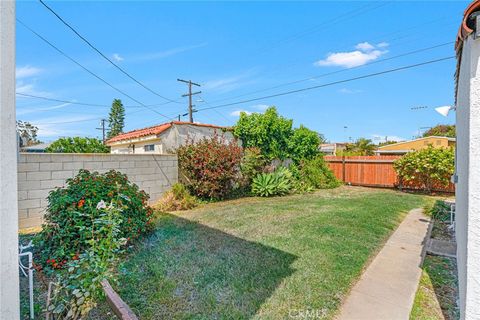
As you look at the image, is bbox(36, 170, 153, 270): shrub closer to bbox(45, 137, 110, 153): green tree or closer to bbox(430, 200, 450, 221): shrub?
bbox(430, 200, 450, 221): shrub

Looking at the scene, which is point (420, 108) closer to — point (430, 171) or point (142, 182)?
point (430, 171)

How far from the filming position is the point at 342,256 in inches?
165

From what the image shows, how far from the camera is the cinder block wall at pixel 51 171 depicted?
19.9ft

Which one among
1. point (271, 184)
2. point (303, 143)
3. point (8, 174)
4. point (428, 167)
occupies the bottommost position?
point (271, 184)

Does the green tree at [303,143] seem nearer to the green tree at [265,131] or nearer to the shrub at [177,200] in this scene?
the green tree at [265,131]

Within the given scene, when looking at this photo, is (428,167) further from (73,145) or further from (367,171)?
(73,145)

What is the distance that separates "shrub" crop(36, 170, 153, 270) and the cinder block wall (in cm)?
266

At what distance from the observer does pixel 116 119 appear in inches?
1978

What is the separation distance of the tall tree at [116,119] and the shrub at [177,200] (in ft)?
153

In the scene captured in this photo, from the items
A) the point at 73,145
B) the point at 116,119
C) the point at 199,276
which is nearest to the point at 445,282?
the point at 199,276

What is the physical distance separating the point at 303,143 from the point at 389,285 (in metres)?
10.1

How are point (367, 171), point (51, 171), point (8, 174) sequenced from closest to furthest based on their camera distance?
point (8, 174) → point (51, 171) → point (367, 171)

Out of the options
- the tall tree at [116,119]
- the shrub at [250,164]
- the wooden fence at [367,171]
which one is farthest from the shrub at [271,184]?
the tall tree at [116,119]

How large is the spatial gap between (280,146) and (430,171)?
6635mm
